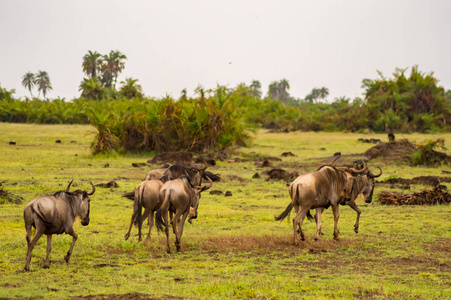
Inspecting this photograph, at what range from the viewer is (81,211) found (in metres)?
9.57

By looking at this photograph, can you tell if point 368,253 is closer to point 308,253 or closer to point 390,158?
point 308,253

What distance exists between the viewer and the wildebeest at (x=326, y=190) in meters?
10.9

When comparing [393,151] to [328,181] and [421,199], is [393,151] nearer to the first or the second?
[421,199]

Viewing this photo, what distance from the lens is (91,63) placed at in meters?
99.0

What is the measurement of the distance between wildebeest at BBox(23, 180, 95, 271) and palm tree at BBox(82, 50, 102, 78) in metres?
91.0

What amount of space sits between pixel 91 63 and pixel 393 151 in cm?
7749

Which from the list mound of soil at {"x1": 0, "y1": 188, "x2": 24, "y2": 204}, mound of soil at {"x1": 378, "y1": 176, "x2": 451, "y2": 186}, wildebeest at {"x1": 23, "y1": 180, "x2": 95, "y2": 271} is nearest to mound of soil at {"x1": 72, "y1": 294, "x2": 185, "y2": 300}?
wildebeest at {"x1": 23, "y1": 180, "x2": 95, "y2": 271}

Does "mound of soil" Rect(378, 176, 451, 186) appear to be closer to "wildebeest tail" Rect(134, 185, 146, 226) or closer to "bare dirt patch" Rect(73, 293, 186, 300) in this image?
"wildebeest tail" Rect(134, 185, 146, 226)

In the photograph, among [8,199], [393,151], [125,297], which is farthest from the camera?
[393,151]

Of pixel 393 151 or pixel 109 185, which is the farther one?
pixel 393 151

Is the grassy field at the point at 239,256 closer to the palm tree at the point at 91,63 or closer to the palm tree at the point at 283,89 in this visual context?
the palm tree at the point at 91,63

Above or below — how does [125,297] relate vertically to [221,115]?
below

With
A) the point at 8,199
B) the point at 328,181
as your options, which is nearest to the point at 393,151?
the point at 328,181

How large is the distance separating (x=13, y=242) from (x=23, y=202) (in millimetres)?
5321
